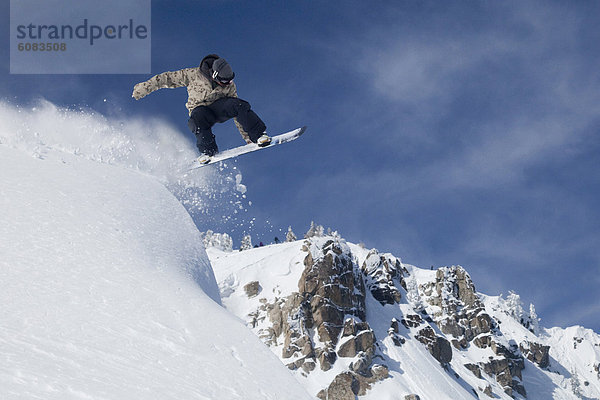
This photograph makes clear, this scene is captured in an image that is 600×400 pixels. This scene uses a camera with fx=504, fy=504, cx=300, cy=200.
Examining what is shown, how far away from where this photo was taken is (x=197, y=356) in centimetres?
521

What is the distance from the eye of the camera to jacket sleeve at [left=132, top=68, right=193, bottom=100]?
37.9 ft

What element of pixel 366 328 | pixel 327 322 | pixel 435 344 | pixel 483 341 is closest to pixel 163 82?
pixel 327 322

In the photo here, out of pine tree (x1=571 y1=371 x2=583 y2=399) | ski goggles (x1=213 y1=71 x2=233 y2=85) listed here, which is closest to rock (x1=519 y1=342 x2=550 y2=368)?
pine tree (x1=571 y1=371 x2=583 y2=399)

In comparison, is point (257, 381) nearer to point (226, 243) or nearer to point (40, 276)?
point (40, 276)

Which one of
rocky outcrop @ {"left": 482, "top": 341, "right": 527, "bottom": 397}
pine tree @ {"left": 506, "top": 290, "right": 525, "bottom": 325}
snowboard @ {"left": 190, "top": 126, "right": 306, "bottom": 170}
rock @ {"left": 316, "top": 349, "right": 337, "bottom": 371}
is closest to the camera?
snowboard @ {"left": 190, "top": 126, "right": 306, "bottom": 170}

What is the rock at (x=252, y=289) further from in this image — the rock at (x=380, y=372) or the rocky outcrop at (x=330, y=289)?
the rock at (x=380, y=372)

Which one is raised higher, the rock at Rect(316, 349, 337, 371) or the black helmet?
the rock at Rect(316, 349, 337, 371)

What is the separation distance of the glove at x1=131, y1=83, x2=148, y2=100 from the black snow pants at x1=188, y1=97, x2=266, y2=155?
55.8 inches

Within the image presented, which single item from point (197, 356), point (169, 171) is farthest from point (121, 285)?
point (169, 171)

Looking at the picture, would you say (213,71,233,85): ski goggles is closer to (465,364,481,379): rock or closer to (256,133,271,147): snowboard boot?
(256,133,271,147): snowboard boot

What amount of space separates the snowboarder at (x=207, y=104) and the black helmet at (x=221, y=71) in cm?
56

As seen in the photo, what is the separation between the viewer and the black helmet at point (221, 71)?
33.3 ft

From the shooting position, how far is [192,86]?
11.4 m

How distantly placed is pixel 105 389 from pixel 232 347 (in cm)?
167
